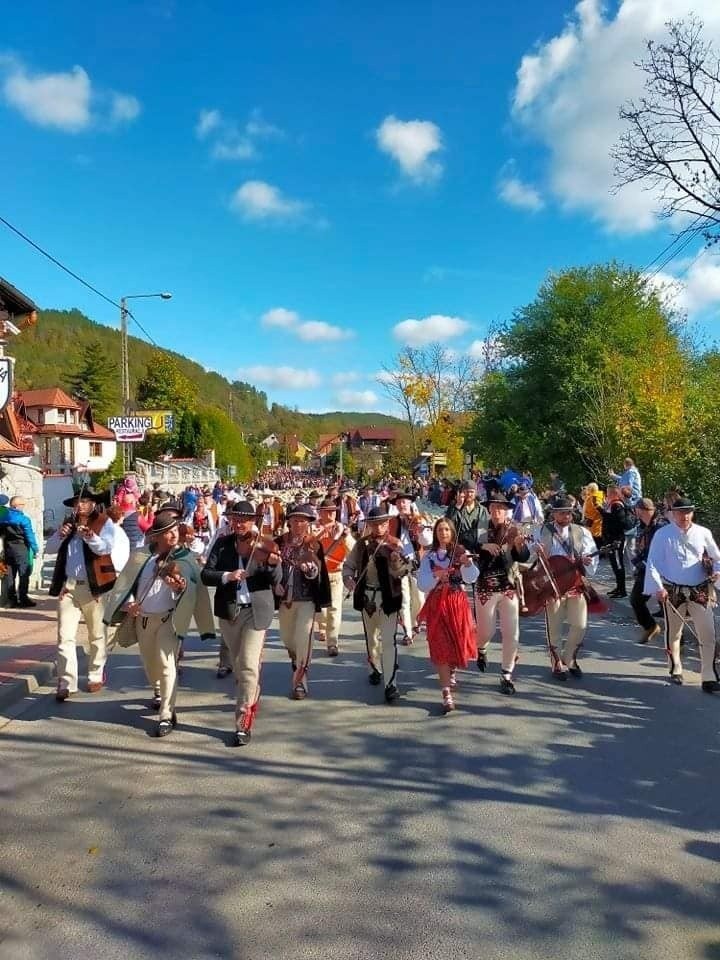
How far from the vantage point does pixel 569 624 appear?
22.5 feet

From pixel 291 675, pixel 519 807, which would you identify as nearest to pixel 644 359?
pixel 291 675

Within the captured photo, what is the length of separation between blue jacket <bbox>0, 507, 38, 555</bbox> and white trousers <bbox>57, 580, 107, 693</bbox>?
4694 millimetres

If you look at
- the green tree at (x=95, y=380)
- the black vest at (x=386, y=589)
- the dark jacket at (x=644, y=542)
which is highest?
the green tree at (x=95, y=380)

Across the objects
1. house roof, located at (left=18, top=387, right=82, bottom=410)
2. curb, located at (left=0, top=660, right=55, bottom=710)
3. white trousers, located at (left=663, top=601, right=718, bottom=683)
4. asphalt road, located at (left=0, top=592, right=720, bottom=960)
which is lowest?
asphalt road, located at (left=0, top=592, right=720, bottom=960)

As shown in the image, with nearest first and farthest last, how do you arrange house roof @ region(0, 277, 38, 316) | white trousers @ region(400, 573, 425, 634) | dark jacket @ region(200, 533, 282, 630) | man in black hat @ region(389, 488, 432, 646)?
dark jacket @ region(200, 533, 282, 630) → man in black hat @ region(389, 488, 432, 646) → white trousers @ region(400, 573, 425, 634) → house roof @ region(0, 277, 38, 316)

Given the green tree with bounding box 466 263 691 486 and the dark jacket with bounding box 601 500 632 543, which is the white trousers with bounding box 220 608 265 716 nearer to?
the dark jacket with bounding box 601 500 632 543

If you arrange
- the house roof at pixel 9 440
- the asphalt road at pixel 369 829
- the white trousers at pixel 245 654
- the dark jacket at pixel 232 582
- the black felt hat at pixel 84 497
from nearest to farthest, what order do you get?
the asphalt road at pixel 369 829
the white trousers at pixel 245 654
the dark jacket at pixel 232 582
the black felt hat at pixel 84 497
the house roof at pixel 9 440

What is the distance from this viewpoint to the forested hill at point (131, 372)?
8831 cm

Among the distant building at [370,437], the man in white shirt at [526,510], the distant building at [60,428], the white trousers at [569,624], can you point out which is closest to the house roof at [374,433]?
the distant building at [370,437]

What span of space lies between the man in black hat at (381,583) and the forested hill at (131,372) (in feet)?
197

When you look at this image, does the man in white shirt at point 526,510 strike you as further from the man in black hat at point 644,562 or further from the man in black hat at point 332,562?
the man in black hat at point 332,562

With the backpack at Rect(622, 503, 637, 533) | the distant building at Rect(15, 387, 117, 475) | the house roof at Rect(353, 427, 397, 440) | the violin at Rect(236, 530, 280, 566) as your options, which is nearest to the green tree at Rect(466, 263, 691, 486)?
the backpack at Rect(622, 503, 637, 533)

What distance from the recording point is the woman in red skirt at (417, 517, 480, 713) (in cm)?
580

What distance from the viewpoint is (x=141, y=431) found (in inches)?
947
